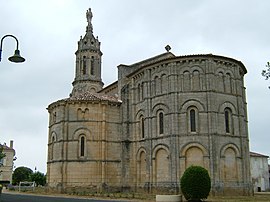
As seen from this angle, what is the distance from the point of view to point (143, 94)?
3734 cm

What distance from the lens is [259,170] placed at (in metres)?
62.8

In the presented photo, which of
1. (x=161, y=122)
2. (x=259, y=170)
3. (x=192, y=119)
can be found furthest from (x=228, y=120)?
(x=259, y=170)

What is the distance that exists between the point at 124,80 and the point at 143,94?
5038 mm

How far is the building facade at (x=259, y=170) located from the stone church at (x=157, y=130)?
93.9 ft

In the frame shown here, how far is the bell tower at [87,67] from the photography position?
2223 inches

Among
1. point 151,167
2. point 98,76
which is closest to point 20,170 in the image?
point 98,76

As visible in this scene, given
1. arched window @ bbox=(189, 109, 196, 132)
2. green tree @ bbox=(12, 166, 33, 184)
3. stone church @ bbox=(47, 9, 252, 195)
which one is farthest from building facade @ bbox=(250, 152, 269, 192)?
green tree @ bbox=(12, 166, 33, 184)

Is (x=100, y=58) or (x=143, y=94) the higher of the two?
(x=100, y=58)

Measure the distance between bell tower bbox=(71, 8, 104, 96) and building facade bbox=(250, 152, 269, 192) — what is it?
96.0 feet

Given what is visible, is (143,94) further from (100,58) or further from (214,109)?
(100,58)

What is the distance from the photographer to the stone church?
107ft

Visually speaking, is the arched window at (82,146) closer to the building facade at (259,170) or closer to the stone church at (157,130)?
the stone church at (157,130)

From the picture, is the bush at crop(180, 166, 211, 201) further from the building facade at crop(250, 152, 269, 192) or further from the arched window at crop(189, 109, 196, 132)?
the building facade at crop(250, 152, 269, 192)

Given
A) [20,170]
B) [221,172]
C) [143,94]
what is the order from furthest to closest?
[20,170] → [143,94] → [221,172]
